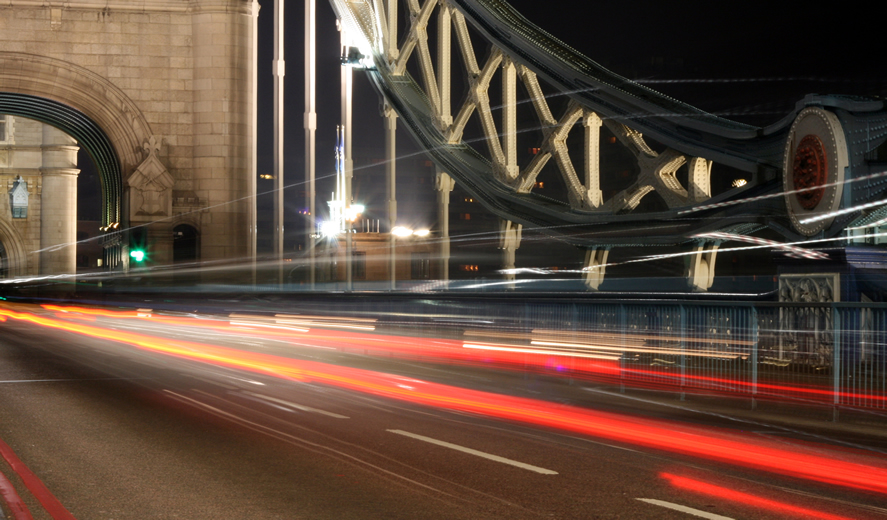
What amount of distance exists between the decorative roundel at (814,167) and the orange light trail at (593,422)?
3498 millimetres

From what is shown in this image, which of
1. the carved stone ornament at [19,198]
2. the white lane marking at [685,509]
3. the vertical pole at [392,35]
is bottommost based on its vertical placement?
the white lane marking at [685,509]

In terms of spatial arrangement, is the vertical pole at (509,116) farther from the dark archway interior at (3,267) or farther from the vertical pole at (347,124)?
the dark archway interior at (3,267)

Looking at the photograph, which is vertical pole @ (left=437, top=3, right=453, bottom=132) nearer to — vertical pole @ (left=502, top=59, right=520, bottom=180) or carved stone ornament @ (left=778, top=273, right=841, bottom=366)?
vertical pole @ (left=502, top=59, right=520, bottom=180)

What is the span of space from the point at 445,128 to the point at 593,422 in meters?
20.4

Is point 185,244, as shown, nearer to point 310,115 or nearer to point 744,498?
point 310,115

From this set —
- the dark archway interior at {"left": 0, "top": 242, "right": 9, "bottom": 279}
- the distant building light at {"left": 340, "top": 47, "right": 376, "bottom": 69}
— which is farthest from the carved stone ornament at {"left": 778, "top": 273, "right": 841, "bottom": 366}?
the dark archway interior at {"left": 0, "top": 242, "right": 9, "bottom": 279}

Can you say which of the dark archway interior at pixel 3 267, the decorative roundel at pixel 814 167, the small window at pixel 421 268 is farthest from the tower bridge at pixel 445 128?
the dark archway interior at pixel 3 267

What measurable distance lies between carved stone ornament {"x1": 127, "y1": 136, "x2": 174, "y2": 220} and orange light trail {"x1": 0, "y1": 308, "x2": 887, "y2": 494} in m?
23.3

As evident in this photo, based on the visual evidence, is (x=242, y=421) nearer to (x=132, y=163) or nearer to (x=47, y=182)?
(x=132, y=163)

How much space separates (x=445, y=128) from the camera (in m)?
29.8

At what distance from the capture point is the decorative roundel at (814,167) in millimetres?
11445

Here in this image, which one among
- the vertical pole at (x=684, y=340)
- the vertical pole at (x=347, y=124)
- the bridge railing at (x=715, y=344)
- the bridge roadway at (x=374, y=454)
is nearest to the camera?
the bridge roadway at (x=374, y=454)

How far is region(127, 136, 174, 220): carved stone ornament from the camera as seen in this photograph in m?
39.5

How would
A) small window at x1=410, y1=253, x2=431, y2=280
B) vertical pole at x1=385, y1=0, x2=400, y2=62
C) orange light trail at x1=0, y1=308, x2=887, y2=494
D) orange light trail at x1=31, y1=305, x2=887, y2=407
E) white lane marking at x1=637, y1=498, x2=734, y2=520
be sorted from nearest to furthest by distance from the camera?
white lane marking at x1=637, y1=498, x2=734, y2=520, orange light trail at x1=0, y1=308, x2=887, y2=494, orange light trail at x1=31, y1=305, x2=887, y2=407, vertical pole at x1=385, y1=0, x2=400, y2=62, small window at x1=410, y1=253, x2=431, y2=280
